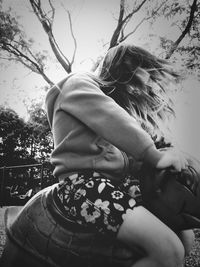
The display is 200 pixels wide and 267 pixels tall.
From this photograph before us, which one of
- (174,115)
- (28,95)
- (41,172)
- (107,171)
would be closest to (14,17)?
(28,95)

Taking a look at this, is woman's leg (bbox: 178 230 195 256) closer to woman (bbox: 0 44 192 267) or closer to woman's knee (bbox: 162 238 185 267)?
woman (bbox: 0 44 192 267)

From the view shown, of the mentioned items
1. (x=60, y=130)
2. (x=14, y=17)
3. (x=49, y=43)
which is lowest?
(x=60, y=130)

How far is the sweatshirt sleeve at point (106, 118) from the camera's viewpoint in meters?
0.88

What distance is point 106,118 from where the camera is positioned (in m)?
0.91

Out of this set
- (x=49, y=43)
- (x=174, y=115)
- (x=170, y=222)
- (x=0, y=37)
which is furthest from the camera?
(x=0, y=37)

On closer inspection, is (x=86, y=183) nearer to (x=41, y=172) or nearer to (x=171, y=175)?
(x=171, y=175)

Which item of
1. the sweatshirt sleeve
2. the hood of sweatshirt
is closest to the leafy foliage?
the hood of sweatshirt

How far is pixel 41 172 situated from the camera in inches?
57.7

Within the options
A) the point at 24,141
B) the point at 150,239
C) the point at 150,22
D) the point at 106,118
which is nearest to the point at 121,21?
the point at 150,22

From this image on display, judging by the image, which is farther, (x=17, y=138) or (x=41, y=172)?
(x=17, y=138)

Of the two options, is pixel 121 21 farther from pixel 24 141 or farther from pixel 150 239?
pixel 150 239

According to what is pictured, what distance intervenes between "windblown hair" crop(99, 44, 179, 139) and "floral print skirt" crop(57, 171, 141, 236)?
0.39 meters

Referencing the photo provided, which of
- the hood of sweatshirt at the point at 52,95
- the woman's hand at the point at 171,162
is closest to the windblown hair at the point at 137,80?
the hood of sweatshirt at the point at 52,95

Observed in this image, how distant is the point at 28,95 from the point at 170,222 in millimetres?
1229
